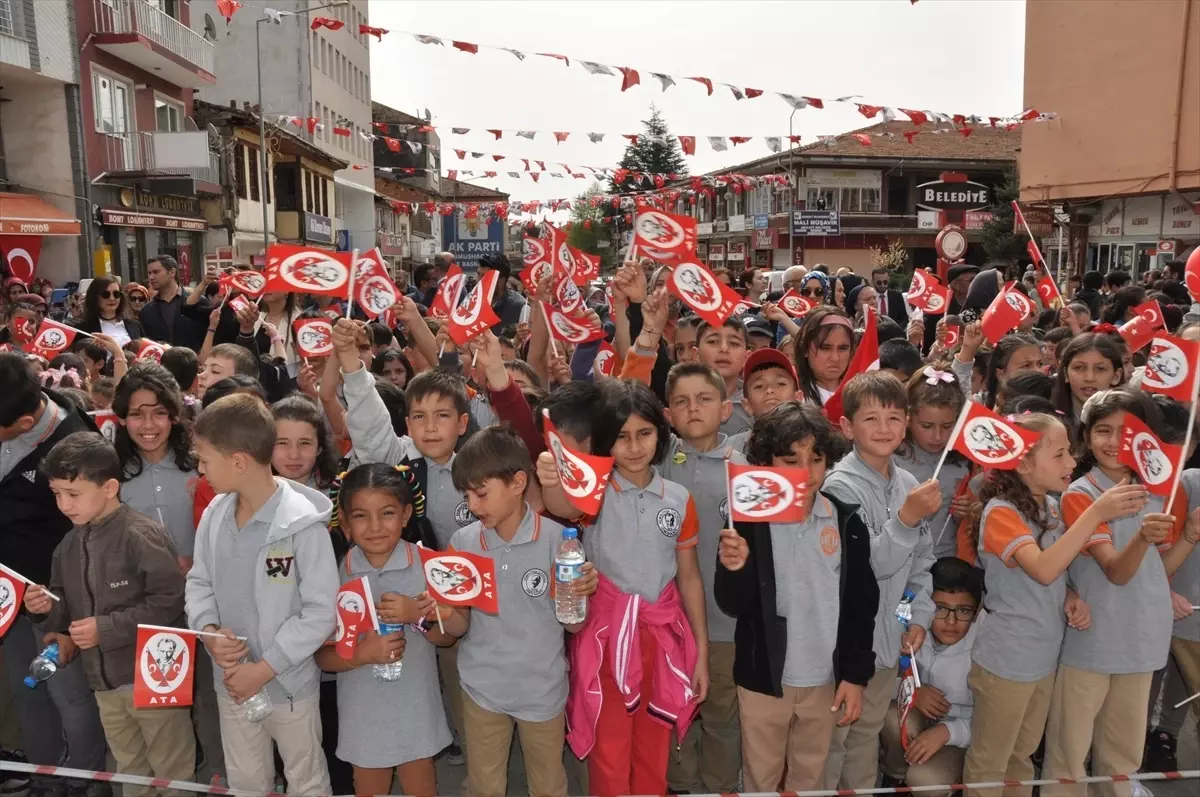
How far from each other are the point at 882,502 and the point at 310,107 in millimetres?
41518

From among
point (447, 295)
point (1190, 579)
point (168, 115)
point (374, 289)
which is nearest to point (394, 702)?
point (374, 289)

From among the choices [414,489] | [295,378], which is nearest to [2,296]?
[295,378]

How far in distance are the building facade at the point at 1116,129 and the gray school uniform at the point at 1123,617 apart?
16.6 m

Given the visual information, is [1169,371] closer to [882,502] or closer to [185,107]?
[882,502]

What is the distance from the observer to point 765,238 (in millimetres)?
45594

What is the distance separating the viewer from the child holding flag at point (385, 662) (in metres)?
3.23

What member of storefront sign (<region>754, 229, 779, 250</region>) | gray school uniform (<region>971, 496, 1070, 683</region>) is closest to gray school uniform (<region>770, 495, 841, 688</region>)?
gray school uniform (<region>971, 496, 1070, 683</region>)

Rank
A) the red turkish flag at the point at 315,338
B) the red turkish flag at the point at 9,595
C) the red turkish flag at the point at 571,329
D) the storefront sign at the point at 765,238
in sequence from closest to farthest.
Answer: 1. the red turkish flag at the point at 9,595
2. the red turkish flag at the point at 315,338
3. the red turkish flag at the point at 571,329
4. the storefront sign at the point at 765,238

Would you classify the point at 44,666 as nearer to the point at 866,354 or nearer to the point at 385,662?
the point at 385,662

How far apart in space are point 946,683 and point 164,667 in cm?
281

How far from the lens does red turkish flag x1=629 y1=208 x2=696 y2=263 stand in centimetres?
504

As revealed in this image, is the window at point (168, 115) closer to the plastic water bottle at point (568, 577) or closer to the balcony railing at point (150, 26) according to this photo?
the balcony railing at point (150, 26)

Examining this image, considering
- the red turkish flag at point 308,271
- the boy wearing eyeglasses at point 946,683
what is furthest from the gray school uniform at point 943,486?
the red turkish flag at point 308,271

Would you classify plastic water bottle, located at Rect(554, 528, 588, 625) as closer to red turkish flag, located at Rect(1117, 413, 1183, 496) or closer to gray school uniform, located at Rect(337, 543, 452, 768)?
gray school uniform, located at Rect(337, 543, 452, 768)
